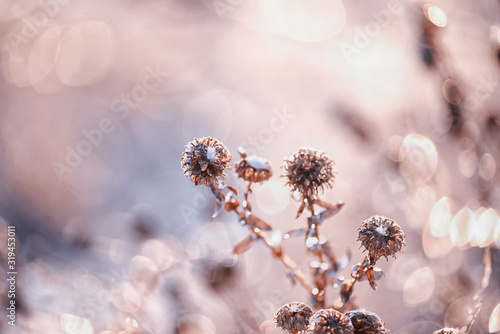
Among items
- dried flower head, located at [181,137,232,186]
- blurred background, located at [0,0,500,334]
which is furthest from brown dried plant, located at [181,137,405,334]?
blurred background, located at [0,0,500,334]

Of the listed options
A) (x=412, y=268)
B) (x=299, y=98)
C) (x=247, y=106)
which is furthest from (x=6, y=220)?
(x=412, y=268)

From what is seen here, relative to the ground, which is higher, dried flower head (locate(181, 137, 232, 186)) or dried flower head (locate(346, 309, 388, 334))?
dried flower head (locate(181, 137, 232, 186))

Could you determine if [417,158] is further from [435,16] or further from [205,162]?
[205,162]

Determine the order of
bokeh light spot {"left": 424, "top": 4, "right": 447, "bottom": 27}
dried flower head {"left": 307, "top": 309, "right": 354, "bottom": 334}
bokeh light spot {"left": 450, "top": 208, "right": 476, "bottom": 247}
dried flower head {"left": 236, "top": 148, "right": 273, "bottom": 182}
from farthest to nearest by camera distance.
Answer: bokeh light spot {"left": 450, "top": 208, "right": 476, "bottom": 247}, bokeh light spot {"left": 424, "top": 4, "right": 447, "bottom": 27}, dried flower head {"left": 236, "top": 148, "right": 273, "bottom": 182}, dried flower head {"left": 307, "top": 309, "right": 354, "bottom": 334}

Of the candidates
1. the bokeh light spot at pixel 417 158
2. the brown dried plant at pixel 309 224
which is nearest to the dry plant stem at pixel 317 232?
the brown dried plant at pixel 309 224

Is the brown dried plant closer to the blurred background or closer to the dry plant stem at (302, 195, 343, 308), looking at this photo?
the dry plant stem at (302, 195, 343, 308)

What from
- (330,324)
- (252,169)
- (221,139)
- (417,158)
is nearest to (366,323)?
(330,324)

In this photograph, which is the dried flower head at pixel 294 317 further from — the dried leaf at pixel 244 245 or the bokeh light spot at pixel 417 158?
the bokeh light spot at pixel 417 158
